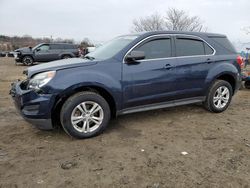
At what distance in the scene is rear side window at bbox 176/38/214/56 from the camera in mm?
4668

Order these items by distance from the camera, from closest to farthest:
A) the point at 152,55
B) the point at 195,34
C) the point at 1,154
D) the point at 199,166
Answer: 1. the point at 199,166
2. the point at 1,154
3. the point at 152,55
4. the point at 195,34

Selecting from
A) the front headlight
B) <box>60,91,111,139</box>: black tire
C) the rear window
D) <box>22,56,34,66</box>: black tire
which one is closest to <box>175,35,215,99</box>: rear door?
the rear window

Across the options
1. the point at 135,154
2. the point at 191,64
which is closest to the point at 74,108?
the point at 135,154

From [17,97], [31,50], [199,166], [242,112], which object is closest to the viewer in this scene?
[199,166]

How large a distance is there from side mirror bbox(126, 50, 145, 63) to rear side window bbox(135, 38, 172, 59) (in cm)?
25

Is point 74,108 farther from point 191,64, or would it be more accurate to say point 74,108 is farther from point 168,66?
point 191,64

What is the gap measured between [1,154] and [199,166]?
270cm

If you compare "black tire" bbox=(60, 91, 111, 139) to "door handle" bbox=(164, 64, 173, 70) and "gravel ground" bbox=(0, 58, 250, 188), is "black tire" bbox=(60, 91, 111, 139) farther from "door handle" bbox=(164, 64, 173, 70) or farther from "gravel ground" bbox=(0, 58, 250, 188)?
"door handle" bbox=(164, 64, 173, 70)

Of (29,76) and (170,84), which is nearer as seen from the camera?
(29,76)

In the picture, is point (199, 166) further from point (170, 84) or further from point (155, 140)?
point (170, 84)

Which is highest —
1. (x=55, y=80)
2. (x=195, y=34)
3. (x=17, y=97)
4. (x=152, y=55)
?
(x=195, y=34)

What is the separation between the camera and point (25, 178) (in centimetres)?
279

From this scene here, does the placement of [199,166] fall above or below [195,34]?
below

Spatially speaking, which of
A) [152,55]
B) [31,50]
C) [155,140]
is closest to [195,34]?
[152,55]
